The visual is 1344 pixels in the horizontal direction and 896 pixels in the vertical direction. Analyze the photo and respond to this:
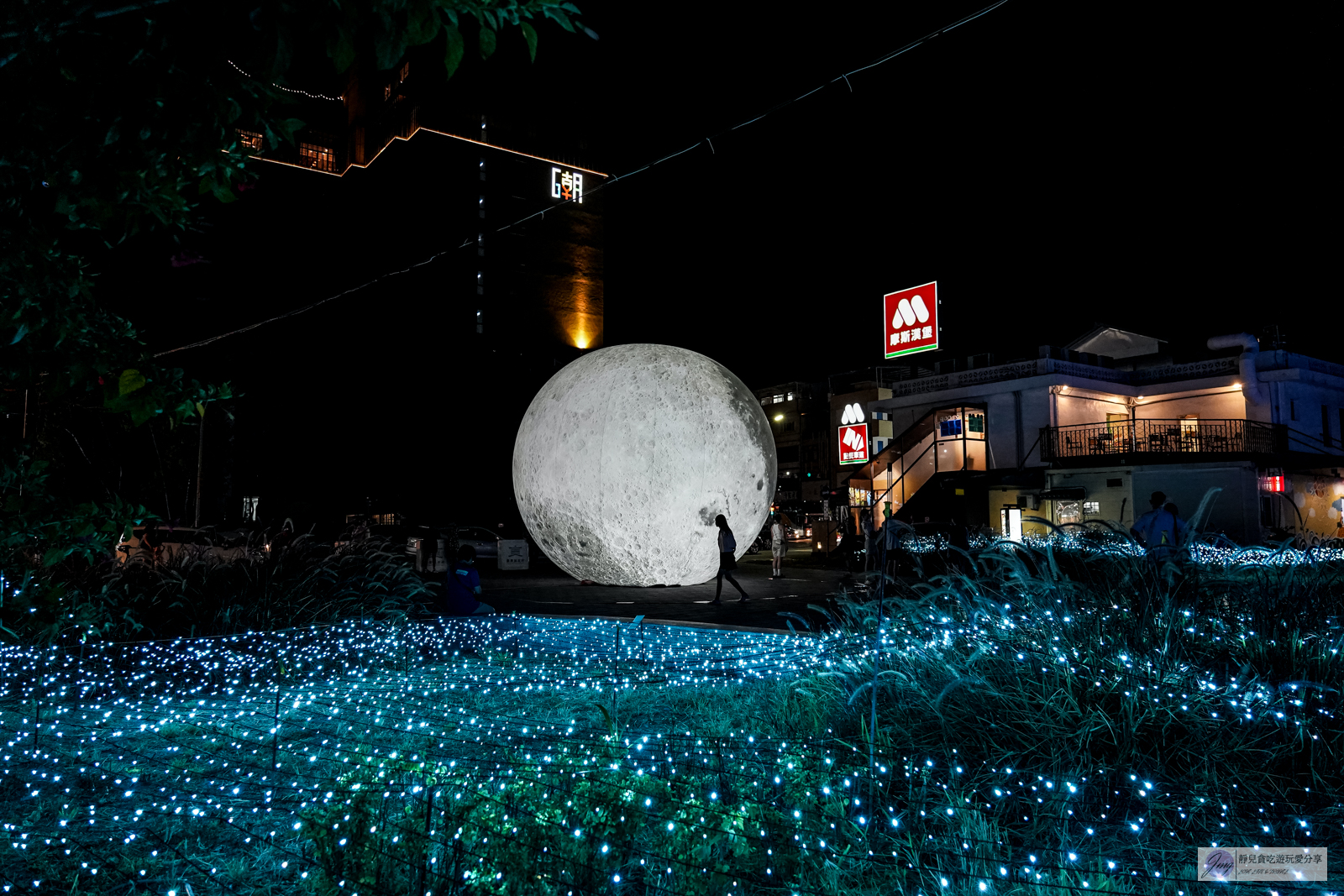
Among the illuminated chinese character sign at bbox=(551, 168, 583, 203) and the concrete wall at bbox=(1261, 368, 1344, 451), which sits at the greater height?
the illuminated chinese character sign at bbox=(551, 168, 583, 203)

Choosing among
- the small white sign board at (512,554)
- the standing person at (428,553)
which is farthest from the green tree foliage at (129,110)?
the small white sign board at (512,554)

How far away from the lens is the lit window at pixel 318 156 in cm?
3903

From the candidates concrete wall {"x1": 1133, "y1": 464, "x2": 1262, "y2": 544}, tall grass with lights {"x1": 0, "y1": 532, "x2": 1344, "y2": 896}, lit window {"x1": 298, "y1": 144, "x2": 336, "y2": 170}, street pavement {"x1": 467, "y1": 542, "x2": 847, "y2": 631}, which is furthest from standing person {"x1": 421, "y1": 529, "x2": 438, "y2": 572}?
A: lit window {"x1": 298, "y1": 144, "x2": 336, "y2": 170}

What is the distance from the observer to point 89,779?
4.55m

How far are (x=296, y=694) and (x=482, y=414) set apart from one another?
3151 cm

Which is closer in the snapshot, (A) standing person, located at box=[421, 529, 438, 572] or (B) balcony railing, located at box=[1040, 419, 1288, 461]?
(A) standing person, located at box=[421, 529, 438, 572]

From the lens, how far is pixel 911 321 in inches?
1084

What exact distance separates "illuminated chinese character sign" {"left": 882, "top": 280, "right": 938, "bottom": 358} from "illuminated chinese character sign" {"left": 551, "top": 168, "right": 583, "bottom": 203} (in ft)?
64.9

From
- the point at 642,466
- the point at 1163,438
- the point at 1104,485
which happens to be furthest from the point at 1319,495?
the point at 642,466

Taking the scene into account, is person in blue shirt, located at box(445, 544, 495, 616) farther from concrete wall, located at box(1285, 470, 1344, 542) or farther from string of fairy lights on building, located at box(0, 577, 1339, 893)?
concrete wall, located at box(1285, 470, 1344, 542)

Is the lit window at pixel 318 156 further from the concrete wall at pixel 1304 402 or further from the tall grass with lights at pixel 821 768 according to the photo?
the concrete wall at pixel 1304 402

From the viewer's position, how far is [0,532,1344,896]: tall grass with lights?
3205 millimetres

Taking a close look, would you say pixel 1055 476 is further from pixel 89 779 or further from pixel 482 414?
pixel 89 779

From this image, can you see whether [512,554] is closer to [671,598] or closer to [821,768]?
[671,598]
